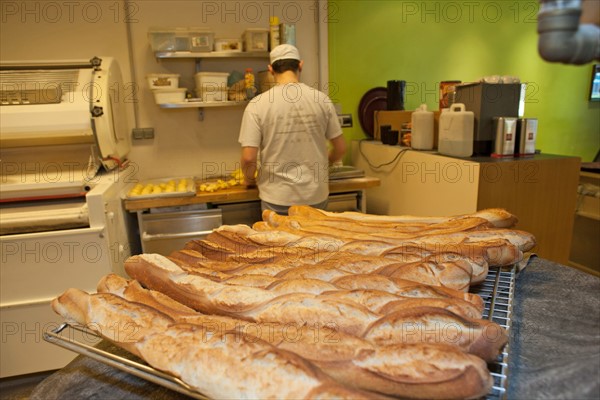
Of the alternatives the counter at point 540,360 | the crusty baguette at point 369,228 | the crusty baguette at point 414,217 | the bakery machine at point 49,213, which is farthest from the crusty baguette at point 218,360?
the bakery machine at point 49,213

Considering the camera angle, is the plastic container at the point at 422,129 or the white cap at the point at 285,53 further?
the plastic container at the point at 422,129

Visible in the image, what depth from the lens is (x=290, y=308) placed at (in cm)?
81

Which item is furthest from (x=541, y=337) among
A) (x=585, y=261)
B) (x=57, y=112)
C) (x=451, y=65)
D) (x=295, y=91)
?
(x=451, y=65)

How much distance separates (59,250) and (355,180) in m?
1.87

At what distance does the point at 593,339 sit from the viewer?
0.87 meters

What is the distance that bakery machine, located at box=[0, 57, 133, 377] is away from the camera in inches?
84.0

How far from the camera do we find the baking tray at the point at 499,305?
693 mm

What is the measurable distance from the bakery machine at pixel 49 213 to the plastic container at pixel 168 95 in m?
0.39

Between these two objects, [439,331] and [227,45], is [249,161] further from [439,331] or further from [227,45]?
[439,331]

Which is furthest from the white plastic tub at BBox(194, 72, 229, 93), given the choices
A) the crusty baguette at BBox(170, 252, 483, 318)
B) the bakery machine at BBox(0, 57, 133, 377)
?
the crusty baguette at BBox(170, 252, 483, 318)

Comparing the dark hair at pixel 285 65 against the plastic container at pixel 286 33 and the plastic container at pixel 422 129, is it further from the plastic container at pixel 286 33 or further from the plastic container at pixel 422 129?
the plastic container at pixel 422 129

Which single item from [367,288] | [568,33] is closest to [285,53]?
[367,288]

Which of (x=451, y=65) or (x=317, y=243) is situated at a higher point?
(x=451, y=65)

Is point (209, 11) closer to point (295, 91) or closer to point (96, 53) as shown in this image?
point (96, 53)
